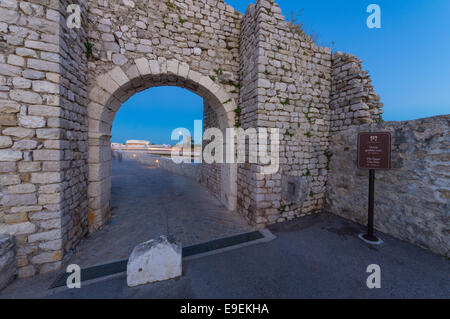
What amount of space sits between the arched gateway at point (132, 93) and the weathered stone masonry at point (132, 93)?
2 cm

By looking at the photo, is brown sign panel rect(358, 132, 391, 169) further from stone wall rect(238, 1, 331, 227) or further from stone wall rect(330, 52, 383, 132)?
stone wall rect(238, 1, 331, 227)

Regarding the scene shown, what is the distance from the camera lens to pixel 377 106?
430cm

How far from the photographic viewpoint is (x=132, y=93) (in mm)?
4473

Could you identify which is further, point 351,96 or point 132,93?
point 132,93

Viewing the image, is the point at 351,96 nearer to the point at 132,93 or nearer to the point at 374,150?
the point at 374,150

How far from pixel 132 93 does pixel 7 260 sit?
3.94 meters

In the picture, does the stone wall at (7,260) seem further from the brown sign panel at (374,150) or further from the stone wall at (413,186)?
the stone wall at (413,186)

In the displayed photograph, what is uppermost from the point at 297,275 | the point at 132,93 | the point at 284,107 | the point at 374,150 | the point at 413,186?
the point at 132,93

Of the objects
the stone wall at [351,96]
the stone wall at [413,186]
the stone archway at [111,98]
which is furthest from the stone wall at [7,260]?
the stone wall at [351,96]

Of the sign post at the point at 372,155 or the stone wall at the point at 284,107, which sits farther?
the stone wall at the point at 284,107

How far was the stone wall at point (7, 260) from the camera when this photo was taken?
2.13 metres

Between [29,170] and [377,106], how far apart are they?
7.33 meters

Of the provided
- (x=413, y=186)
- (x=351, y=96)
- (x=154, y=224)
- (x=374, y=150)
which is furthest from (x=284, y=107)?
(x=154, y=224)
